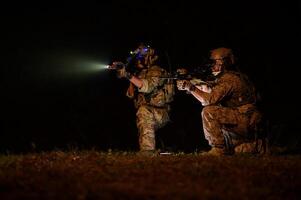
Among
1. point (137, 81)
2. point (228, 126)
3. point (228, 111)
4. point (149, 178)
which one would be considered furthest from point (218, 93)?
point (149, 178)

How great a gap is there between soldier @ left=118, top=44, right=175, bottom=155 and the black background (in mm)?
4056

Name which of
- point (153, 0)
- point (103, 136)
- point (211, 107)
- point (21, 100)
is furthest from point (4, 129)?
point (211, 107)

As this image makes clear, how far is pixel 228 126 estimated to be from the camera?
11055mm

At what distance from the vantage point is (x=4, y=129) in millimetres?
17062

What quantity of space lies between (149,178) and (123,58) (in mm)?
10590

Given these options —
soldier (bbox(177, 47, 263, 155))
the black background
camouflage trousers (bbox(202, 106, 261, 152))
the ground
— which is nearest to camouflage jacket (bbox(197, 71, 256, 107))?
soldier (bbox(177, 47, 263, 155))

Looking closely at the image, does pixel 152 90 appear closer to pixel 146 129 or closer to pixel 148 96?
pixel 148 96

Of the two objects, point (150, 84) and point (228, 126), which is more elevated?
point (150, 84)

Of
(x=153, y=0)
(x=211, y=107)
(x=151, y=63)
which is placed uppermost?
(x=153, y=0)

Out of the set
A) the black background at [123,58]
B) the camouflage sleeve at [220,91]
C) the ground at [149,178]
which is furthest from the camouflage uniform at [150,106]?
the black background at [123,58]

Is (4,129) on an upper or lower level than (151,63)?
lower

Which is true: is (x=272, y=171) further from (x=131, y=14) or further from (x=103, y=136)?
(x=131, y=14)

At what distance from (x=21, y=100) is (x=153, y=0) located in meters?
5.28

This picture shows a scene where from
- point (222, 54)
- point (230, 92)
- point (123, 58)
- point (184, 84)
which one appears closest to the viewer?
point (230, 92)
